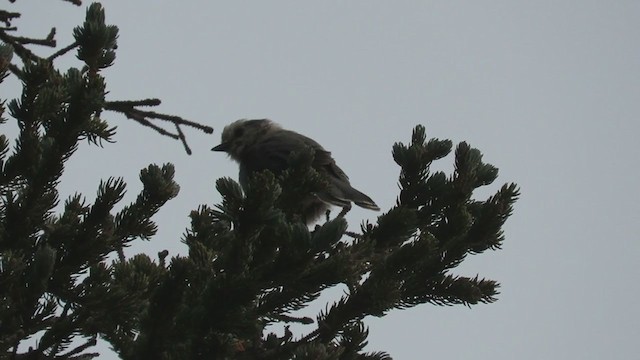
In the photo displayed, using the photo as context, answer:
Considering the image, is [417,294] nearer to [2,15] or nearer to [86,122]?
[86,122]

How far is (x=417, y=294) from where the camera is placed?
2939 millimetres

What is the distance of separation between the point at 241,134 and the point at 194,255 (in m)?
5.55

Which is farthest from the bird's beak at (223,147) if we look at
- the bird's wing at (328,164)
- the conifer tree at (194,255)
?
the conifer tree at (194,255)

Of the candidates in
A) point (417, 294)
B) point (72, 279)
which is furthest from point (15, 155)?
point (417, 294)

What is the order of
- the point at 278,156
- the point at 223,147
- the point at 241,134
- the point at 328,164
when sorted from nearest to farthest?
the point at 328,164 < the point at 278,156 < the point at 223,147 < the point at 241,134

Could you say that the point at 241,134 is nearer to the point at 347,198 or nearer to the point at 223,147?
the point at 223,147

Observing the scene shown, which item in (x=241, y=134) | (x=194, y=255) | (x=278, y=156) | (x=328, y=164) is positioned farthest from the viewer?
(x=241, y=134)

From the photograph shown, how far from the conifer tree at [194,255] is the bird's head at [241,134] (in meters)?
4.63

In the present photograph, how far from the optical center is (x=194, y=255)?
2.33 metres

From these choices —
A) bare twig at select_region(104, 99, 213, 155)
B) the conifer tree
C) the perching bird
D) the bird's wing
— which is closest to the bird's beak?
the perching bird

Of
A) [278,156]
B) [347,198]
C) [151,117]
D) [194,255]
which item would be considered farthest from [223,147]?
[194,255]

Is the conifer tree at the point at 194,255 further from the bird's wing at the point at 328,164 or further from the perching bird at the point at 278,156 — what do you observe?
the bird's wing at the point at 328,164

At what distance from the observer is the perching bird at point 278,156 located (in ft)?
17.0

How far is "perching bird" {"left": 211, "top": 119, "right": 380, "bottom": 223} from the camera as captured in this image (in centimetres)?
517
